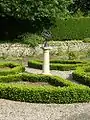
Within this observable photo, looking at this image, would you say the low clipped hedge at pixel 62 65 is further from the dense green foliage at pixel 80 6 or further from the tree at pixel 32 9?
the dense green foliage at pixel 80 6

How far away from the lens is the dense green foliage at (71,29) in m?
28.0

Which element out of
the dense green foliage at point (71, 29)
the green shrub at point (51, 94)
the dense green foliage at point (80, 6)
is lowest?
the green shrub at point (51, 94)

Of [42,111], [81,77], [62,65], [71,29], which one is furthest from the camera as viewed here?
[71,29]

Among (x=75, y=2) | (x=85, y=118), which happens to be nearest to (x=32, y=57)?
(x=75, y=2)

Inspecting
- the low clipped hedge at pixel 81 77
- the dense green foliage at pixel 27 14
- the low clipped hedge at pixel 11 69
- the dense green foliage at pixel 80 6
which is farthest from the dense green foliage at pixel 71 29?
the low clipped hedge at pixel 81 77

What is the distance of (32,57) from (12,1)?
13.6 ft

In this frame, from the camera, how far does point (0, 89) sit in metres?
10.5

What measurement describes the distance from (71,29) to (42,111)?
19598 millimetres

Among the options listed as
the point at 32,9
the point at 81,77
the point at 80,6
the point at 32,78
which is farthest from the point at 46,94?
the point at 80,6

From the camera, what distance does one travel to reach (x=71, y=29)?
28469mm

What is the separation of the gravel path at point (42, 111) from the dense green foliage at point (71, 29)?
18.1 metres

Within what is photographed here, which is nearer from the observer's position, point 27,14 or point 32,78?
point 32,78

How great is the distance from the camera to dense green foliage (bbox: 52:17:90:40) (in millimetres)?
28005

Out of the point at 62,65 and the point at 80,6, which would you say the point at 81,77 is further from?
the point at 80,6
